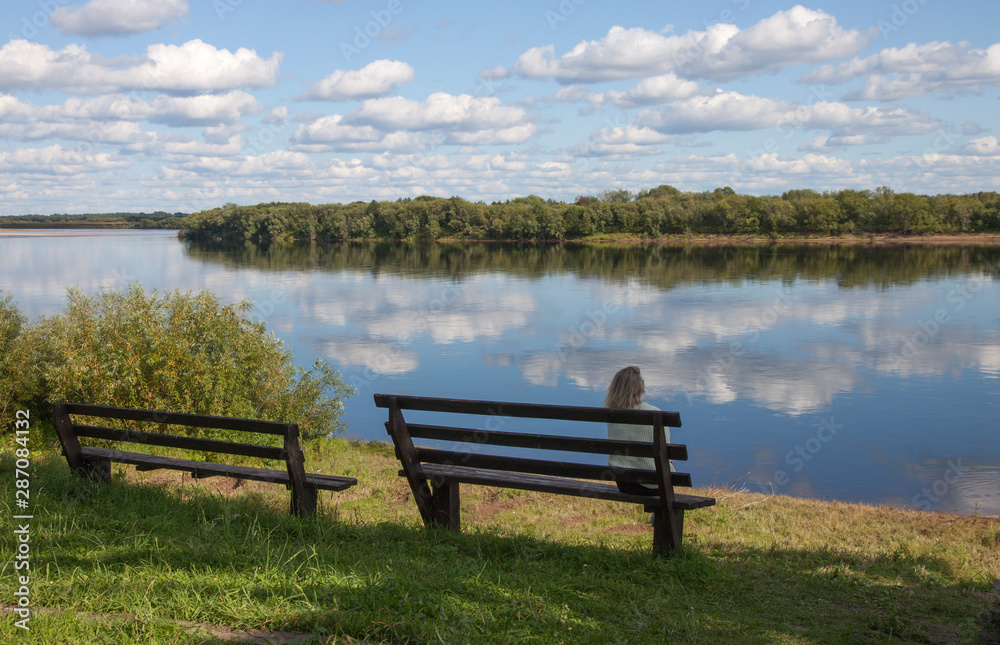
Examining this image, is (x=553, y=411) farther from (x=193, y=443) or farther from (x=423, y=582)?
(x=193, y=443)

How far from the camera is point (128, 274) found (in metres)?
69.3

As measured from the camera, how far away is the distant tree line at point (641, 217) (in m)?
114

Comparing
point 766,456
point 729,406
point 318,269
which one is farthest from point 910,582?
point 318,269

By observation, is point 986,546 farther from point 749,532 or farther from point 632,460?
point 632,460

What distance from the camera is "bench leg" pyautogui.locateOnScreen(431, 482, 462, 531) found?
6262mm

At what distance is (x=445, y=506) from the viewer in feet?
20.7

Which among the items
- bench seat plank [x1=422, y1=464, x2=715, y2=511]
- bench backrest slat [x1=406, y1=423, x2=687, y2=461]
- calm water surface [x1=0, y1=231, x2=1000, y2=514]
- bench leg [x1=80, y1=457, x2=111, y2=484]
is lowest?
calm water surface [x1=0, y1=231, x2=1000, y2=514]

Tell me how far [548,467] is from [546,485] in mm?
175

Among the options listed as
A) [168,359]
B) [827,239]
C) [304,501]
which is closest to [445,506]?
[304,501]

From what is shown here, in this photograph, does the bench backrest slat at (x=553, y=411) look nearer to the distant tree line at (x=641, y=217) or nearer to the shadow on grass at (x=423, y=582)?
the shadow on grass at (x=423, y=582)

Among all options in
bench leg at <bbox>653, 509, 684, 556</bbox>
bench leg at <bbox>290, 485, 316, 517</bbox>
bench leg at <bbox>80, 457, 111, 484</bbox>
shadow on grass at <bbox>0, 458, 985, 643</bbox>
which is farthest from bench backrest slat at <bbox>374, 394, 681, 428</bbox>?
bench leg at <bbox>80, 457, 111, 484</bbox>

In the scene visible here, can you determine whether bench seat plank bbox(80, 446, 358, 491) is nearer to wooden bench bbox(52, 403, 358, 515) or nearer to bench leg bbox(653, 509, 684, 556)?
wooden bench bbox(52, 403, 358, 515)

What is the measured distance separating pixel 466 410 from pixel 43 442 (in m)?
14.5

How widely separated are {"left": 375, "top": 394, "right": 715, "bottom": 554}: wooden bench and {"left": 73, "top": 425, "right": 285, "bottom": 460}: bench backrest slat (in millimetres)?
1061
